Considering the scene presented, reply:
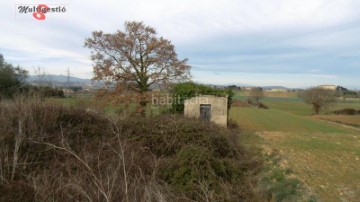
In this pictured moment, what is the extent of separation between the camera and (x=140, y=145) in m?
10.8

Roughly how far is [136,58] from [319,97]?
Result: 152ft

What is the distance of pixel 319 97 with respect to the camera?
5609 cm

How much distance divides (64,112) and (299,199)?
8482mm

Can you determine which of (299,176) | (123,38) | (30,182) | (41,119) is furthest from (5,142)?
(123,38)

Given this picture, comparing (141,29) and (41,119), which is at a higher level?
(141,29)

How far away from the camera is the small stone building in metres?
21.1

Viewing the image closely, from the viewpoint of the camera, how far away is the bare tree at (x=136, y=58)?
2080 cm

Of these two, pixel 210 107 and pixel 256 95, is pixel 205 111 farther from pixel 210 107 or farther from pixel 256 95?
pixel 256 95

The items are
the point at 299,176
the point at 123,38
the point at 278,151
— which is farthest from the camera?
the point at 123,38

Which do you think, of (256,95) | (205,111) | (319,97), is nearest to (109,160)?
(205,111)

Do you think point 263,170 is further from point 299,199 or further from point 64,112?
point 64,112

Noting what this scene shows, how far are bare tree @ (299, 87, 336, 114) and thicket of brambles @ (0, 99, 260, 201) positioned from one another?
50.3m
